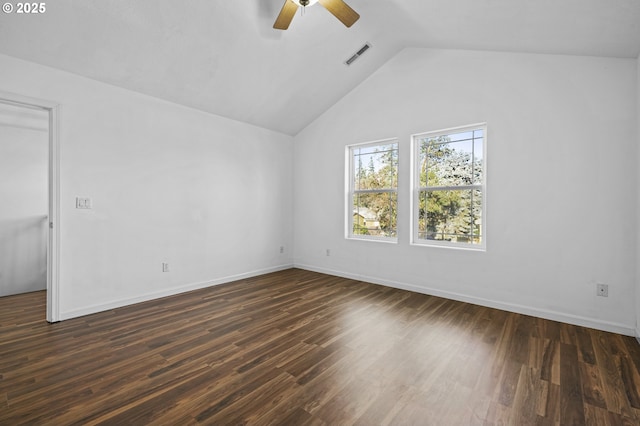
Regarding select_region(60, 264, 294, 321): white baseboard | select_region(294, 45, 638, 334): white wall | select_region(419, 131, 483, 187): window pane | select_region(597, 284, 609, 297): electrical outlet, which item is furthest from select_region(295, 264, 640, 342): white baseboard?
select_region(60, 264, 294, 321): white baseboard

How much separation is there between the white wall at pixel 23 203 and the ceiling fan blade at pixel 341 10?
4.38 meters

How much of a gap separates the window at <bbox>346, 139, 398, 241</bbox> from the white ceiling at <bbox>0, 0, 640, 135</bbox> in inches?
49.4

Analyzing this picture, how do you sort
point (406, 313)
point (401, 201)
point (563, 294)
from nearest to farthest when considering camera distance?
point (563, 294)
point (406, 313)
point (401, 201)

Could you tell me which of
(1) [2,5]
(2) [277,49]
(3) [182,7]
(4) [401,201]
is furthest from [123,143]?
(4) [401,201]

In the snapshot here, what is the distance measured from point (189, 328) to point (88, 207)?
5.85 ft

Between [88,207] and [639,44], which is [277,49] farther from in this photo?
[639,44]

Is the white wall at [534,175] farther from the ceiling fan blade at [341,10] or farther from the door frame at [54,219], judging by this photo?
the door frame at [54,219]

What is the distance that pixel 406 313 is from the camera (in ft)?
11.2

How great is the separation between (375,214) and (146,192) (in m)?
3.29

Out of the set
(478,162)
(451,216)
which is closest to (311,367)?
(451,216)

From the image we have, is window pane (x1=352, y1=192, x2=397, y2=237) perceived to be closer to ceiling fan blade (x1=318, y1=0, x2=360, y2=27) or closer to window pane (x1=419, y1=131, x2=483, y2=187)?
window pane (x1=419, y1=131, x2=483, y2=187)

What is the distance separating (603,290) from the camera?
3.01m

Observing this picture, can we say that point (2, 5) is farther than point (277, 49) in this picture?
No

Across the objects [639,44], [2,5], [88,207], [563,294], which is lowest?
[563,294]
